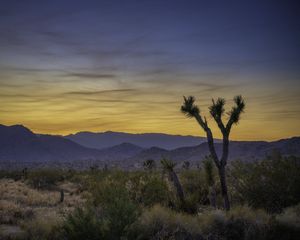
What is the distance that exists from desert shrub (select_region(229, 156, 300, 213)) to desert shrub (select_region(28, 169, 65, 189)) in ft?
64.4

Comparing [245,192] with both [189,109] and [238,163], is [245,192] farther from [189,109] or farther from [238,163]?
[189,109]

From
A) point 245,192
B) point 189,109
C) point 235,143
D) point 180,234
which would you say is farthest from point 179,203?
point 235,143

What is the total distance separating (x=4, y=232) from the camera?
1218 centimetres

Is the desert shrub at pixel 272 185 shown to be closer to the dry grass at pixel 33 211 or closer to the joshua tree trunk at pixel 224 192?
the joshua tree trunk at pixel 224 192

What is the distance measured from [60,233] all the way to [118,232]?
192 cm

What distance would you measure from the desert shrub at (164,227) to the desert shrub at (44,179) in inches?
855

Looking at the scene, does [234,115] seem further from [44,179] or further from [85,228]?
[44,179]

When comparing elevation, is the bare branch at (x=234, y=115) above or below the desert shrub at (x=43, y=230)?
above

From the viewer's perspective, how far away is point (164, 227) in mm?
11875

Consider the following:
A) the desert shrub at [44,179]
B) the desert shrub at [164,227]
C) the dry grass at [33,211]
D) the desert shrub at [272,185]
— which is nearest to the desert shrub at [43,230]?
the dry grass at [33,211]

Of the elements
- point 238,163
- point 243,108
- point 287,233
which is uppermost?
point 243,108

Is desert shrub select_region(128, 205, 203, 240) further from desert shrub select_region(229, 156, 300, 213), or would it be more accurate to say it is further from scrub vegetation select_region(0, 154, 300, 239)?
desert shrub select_region(229, 156, 300, 213)

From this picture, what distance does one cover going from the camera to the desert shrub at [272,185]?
16219 mm

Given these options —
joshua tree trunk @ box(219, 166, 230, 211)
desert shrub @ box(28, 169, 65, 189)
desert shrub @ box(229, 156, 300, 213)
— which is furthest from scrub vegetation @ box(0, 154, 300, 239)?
desert shrub @ box(28, 169, 65, 189)
